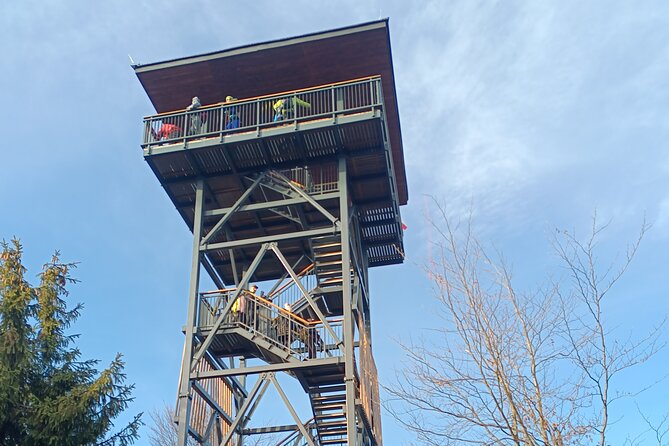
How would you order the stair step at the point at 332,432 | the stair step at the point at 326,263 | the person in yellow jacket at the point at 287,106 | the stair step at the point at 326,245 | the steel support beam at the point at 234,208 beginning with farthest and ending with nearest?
the stair step at the point at 326,263, the stair step at the point at 332,432, the stair step at the point at 326,245, the steel support beam at the point at 234,208, the person in yellow jacket at the point at 287,106

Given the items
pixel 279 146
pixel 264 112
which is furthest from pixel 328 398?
pixel 264 112

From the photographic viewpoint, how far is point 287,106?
664 inches

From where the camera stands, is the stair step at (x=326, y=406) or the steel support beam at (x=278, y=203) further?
the stair step at (x=326, y=406)

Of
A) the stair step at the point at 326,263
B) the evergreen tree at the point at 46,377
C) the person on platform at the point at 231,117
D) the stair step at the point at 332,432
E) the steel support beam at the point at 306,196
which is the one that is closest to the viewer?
the evergreen tree at the point at 46,377

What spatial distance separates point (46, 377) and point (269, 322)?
4687 mm

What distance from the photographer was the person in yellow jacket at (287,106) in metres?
16.6

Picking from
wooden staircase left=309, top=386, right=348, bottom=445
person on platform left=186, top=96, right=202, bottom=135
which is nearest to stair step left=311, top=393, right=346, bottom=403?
wooden staircase left=309, top=386, right=348, bottom=445

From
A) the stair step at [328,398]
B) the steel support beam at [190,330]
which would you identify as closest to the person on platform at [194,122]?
the steel support beam at [190,330]

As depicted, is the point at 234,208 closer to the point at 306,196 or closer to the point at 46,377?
the point at 306,196

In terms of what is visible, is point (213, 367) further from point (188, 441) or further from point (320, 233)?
point (320, 233)

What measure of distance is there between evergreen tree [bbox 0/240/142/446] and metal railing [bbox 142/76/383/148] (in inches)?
158

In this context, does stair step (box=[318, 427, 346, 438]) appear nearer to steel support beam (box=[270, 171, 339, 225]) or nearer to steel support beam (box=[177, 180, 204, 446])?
steel support beam (box=[177, 180, 204, 446])

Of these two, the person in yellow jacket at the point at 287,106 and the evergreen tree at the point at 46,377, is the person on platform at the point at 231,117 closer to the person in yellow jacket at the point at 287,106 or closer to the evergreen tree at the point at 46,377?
the person in yellow jacket at the point at 287,106

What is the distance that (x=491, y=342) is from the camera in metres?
7.50
